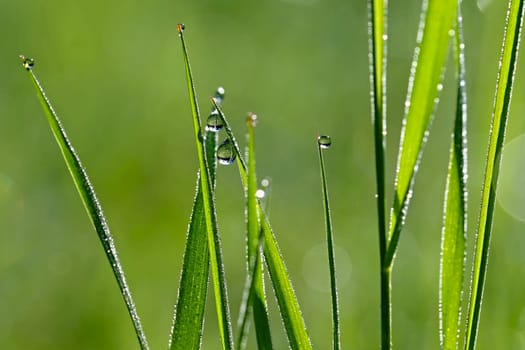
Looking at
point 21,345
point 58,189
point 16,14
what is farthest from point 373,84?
point 16,14

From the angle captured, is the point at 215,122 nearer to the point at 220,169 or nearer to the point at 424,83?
the point at 424,83

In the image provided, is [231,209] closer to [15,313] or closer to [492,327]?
[15,313]

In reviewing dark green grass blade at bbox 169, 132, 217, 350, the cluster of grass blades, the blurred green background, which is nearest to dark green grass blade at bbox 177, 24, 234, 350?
dark green grass blade at bbox 169, 132, 217, 350

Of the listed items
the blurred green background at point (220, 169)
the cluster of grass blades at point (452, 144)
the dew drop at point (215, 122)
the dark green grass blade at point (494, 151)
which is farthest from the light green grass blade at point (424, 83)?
the blurred green background at point (220, 169)

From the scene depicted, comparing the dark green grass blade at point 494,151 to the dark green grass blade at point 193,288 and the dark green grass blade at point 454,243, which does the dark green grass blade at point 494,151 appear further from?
the dark green grass blade at point 193,288

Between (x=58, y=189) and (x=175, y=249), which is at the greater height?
(x=58, y=189)

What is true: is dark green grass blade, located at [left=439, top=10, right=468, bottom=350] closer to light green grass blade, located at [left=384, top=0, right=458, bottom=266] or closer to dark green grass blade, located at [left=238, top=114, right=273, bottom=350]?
light green grass blade, located at [left=384, top=0, right=458, bottom=266]
